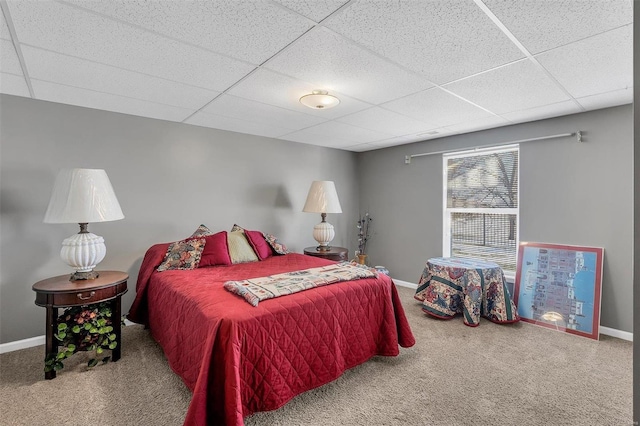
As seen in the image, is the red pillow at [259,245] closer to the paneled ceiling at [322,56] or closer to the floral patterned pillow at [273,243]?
the floral patterned pillow at [273,243]

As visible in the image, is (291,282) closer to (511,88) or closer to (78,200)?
(78,200)

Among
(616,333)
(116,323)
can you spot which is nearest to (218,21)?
(116,323)

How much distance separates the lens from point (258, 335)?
5.66 ft

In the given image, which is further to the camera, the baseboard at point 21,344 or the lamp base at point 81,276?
the baseboard at point 21,344

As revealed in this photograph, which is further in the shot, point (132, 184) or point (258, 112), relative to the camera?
point (132, 184)

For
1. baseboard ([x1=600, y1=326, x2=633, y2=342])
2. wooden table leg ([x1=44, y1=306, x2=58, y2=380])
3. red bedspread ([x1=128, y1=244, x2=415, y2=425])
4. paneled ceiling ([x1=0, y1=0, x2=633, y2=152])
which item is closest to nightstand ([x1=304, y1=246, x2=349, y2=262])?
red bedspread ([x1=128, y1=244, x2=415, y2=425])

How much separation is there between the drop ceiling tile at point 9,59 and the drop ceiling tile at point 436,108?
2.58 m

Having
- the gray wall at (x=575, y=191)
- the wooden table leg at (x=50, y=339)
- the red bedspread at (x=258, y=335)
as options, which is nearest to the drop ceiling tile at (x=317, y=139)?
the gray wall at (x=575, y=191)

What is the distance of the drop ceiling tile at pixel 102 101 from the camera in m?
2.41

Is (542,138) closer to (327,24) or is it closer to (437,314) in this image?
(437,314)

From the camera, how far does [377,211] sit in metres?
4.96

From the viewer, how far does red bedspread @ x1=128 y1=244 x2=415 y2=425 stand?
161cm

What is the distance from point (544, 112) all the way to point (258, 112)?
9.27 feet

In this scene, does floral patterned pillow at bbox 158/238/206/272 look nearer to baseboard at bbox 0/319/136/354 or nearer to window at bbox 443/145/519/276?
baseboard at bbox 0/319/136/354
